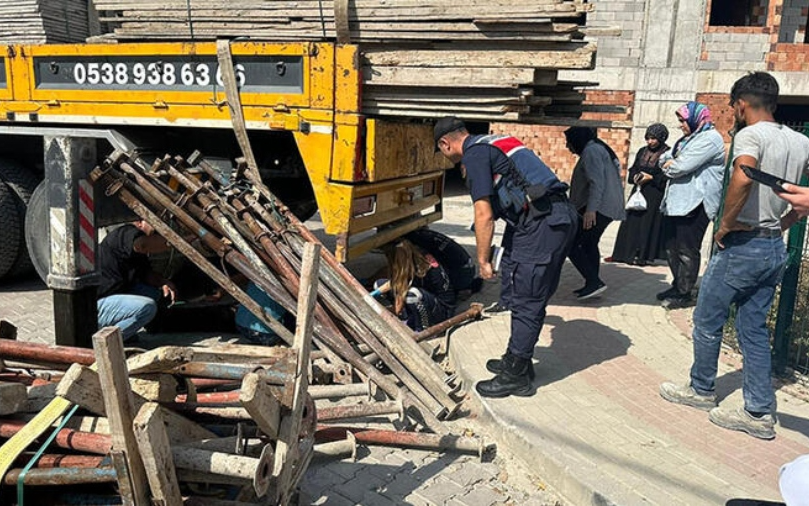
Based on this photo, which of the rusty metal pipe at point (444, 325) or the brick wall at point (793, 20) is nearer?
the rusty metal pipe at point (444, 325)

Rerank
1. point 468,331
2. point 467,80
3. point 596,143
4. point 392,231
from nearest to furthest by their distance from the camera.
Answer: point 467,80
point 468,331
point 392,231
point 596,143

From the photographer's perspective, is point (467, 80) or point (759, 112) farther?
point (467, 80)

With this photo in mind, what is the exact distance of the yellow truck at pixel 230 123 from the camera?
4.54 m

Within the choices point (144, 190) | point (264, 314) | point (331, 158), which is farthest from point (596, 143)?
point (144, 190)

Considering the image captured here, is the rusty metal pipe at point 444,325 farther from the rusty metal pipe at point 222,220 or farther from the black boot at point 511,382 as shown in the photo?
the rusty metal pipe at point 222,220

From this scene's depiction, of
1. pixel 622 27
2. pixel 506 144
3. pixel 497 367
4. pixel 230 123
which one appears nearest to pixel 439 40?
pixel 506 144

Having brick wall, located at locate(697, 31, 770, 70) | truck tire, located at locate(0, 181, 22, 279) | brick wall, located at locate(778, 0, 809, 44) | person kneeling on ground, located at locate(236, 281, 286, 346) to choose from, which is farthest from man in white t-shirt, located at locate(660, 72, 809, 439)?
brick wall, located at locate(778, 0, 809, 44)

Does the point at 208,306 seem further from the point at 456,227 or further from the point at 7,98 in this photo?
the point at 456,227

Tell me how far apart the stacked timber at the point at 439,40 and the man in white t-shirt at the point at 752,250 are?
116 cm

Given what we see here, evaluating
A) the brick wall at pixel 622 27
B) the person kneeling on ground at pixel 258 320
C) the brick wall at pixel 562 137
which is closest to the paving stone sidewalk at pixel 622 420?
the person kneeling on ground at pixel 258 320

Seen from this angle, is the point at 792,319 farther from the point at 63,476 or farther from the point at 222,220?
the point at 63,476

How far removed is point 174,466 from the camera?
84.3 inches

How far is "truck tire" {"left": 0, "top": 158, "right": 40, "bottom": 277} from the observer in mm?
6273

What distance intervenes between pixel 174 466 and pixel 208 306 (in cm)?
315
